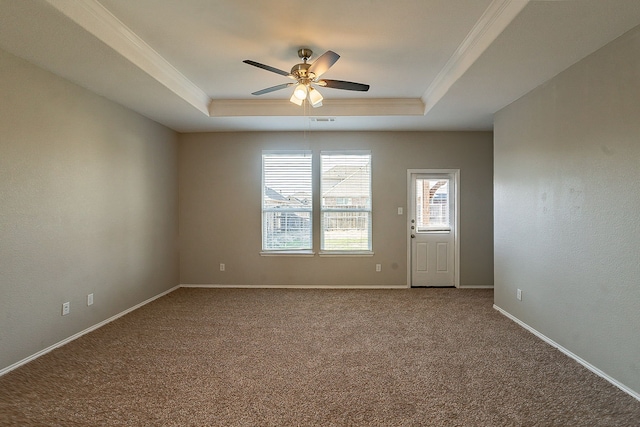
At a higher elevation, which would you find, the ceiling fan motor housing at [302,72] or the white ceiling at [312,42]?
the white ceiling at [312,42]

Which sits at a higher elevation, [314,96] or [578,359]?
[314,96]

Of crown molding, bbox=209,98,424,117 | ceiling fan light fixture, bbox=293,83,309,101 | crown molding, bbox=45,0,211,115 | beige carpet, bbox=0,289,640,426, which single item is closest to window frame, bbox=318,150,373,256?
crown molding, bbox=209,98,424,117

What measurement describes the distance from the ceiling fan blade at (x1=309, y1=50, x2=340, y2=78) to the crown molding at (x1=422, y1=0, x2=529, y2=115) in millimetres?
1157

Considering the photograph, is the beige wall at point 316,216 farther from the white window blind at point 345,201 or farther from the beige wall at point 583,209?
the beige wall at point 583,209

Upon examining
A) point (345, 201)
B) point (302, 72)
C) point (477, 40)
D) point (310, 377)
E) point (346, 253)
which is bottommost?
point (310, 377)

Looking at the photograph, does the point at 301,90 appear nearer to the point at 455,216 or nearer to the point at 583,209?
the point at 583,209

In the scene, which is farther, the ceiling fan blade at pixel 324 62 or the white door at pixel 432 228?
the white door at pixel 432 228

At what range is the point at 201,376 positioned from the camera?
8.69ft

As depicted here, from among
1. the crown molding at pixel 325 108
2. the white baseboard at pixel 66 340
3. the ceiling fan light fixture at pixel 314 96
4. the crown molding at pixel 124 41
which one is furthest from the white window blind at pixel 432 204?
the white baseboard at pixel 66 340

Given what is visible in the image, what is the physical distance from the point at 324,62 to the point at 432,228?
146 inches

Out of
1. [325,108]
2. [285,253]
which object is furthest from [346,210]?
[325,108]

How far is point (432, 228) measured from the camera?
5625mm

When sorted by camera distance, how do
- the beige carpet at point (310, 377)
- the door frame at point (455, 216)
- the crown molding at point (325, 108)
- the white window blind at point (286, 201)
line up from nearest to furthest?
1. the beige carpet at point (310, 377)
2. the crown molding at point (325, 108)
3. the door frame at point (455, 216)
4. the white window blind at point (286, 201)

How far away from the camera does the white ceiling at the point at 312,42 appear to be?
2354mm
